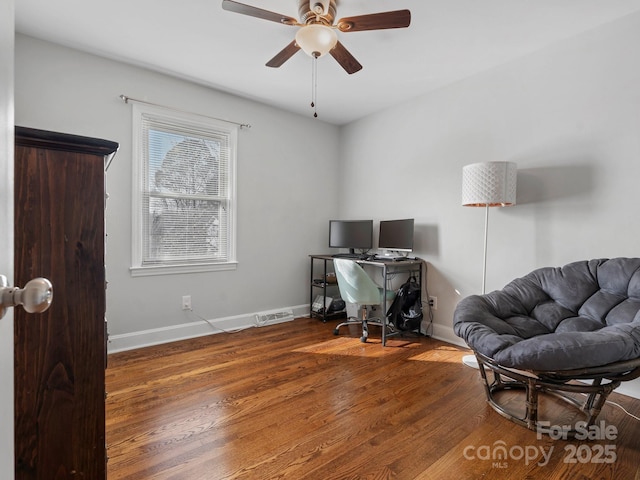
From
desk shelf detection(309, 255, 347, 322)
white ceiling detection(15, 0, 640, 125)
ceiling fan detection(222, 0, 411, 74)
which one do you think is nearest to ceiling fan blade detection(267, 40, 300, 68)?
ceiling fan detection(222, 0, 411, 74)

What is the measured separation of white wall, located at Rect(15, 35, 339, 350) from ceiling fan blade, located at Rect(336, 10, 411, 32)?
6.15 feet

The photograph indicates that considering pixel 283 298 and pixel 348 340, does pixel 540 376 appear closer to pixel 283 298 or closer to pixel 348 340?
pixel 348 340

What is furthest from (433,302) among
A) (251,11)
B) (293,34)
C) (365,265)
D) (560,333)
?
(251,11)

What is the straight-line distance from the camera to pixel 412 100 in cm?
354

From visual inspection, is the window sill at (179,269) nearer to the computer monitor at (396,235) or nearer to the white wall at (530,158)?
the computer monitor at (396,235)

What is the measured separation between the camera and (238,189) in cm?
354

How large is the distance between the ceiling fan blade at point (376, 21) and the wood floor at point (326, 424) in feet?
7.41

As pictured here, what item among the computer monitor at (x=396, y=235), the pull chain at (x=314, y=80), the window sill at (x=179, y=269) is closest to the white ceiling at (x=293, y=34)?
the pull chain at (x=314, y=80)

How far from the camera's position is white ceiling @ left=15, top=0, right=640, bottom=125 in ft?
6.94

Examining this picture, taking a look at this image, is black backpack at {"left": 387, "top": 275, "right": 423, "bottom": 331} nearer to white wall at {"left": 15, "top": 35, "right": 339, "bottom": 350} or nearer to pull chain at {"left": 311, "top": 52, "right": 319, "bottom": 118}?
white wall at {"left": 15, "top": 35, "right": 339, "bottom": 350}

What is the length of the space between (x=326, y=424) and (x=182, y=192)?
2.46m

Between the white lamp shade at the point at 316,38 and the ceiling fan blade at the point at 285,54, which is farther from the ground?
the ceiling fan blade at the point at 285,54

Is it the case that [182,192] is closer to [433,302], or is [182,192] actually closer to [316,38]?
[316,38]

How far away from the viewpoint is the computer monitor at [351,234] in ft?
12.5
